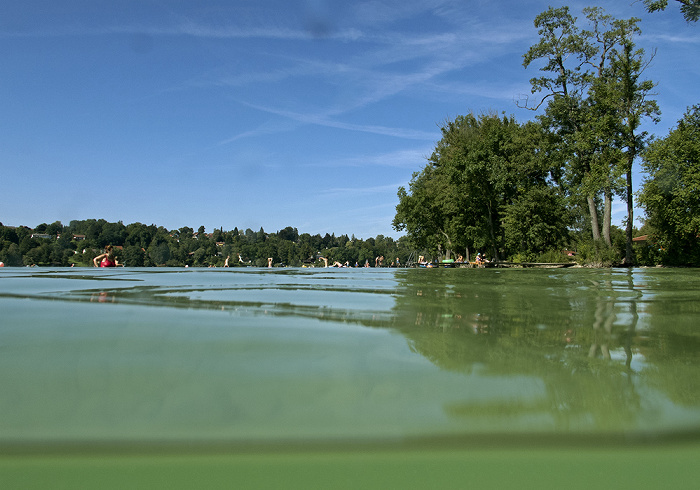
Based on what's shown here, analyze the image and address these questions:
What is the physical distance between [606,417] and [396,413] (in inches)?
27.7

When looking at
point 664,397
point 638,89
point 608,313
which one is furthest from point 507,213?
point 664,397

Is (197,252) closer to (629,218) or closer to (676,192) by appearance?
(629,218)

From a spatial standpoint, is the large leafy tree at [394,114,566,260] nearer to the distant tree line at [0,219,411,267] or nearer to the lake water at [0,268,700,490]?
the distant tree line at [0,219,411,267]

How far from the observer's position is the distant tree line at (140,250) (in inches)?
2793

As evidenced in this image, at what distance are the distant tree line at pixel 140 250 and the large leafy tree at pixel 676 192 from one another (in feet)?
102

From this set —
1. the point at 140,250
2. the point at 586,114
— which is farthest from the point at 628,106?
the point at 140,250

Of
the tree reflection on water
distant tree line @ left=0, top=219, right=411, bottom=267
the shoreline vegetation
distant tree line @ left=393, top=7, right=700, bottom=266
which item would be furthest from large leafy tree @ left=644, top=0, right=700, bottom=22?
distant tree line @ left=0, top=219, right=411, bottom=267

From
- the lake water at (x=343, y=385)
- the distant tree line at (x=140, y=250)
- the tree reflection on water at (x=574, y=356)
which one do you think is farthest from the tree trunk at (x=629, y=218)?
the distant tree line at (x=140, y=250)

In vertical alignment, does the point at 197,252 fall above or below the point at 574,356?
above

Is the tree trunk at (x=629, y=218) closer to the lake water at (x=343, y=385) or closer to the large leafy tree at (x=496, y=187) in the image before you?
the large leafy tree at (x=496, y=187)

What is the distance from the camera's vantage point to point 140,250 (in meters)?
81.5

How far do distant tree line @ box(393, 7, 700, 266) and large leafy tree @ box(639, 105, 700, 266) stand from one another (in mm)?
53

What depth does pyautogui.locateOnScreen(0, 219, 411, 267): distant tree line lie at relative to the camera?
7094 centimetres

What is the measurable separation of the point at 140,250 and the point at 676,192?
81034mm
